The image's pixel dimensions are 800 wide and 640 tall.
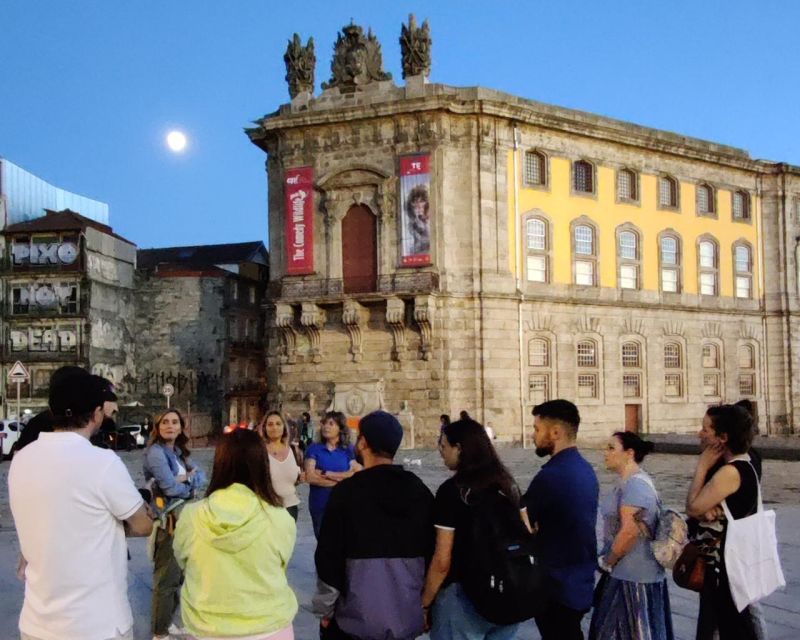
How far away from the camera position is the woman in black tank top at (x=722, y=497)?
617 centimetres

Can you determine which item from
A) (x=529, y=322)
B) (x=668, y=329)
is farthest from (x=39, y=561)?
(x=668, y=329)

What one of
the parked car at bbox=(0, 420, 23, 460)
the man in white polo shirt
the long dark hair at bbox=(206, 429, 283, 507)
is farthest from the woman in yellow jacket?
the parked car at bbox=(0, 420, 23, 460)

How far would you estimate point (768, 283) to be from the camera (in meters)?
44.7

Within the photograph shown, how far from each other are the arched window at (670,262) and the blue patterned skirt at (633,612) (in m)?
35.8

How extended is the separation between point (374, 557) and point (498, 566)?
0.62 meters

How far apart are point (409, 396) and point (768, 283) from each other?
19678 mm

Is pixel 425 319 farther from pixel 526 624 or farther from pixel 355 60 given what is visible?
pixel 526 624

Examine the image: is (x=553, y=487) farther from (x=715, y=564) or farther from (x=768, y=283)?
(x=768, y=283)

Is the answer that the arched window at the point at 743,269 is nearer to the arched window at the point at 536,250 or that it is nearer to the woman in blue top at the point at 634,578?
the arched window at the point at 536,250

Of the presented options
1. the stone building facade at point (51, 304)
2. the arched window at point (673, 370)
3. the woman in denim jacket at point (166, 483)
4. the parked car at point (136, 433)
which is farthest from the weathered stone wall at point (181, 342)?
the woman in denim jacket at point (166, 483)

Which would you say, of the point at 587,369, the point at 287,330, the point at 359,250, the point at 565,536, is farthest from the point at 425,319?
the point at 565,536

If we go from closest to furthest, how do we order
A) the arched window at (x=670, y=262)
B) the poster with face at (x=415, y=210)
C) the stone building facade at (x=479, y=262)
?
1. the poster with face at (x=415, y=210)
2. the stone building facade at (x=479, y=262)
3. the arched window at (x=670, y=262)

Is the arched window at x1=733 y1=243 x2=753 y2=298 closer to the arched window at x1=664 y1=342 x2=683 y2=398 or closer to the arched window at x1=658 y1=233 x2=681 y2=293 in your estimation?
the arched window at x1=658 y1=233 x2=681 y2=293

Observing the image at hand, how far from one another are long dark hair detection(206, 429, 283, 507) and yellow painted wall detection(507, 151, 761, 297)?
30.8 meters
